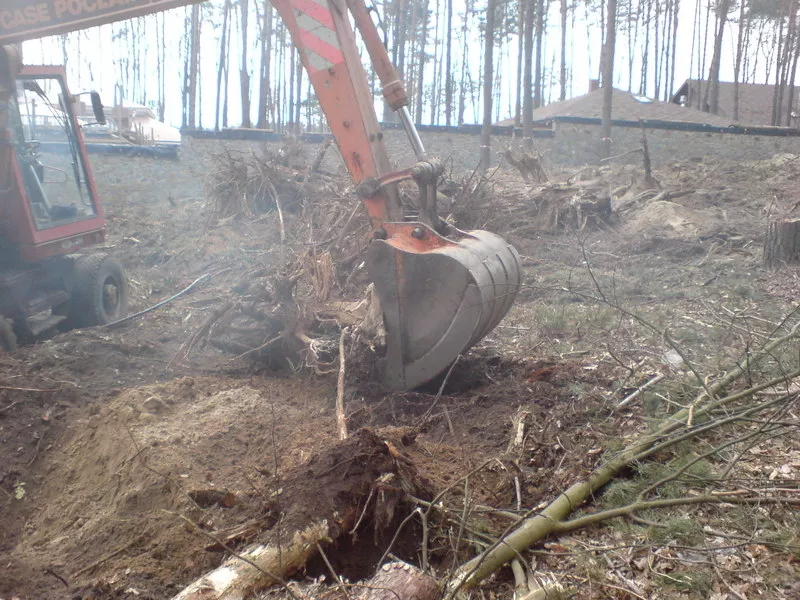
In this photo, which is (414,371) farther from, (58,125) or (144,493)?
(58,125)

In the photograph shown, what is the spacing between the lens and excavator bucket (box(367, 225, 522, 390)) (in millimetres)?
4500

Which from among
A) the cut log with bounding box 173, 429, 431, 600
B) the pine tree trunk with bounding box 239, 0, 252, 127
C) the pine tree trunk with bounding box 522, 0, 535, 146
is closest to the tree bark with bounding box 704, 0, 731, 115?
the pine tree trunk with bounding box 522, 0, 535, 146

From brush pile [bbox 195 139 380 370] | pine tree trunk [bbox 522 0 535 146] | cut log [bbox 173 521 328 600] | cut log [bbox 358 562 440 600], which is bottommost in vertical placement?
cut log [bbox 173 521 328 600]

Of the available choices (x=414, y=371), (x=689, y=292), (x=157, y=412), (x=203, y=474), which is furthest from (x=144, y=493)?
(x=689, y=292)

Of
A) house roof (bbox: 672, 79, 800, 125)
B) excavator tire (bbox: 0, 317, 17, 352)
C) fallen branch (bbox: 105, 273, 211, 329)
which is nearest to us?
excavator tire (bbox: 0, 317, 17, 352)

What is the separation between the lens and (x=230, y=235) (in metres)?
11.3

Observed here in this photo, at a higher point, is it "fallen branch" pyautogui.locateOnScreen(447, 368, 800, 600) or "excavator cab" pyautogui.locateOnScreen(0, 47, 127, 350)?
"excavator cab" pyautogui.locateOnScreen(0, 47, 127, 350)

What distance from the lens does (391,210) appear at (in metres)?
→ 5.08

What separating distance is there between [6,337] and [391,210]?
3.63 meters

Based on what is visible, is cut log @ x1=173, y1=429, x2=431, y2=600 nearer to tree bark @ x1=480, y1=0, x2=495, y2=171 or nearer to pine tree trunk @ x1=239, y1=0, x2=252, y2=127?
tree bark @ x1=480, y1=0, x2=495, y2=171

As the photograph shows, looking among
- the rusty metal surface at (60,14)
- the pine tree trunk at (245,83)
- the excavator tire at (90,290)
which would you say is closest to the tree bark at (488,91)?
the excavator tire at (90,290)

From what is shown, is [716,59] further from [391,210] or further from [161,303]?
[391,210]

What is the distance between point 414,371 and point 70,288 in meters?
4.38

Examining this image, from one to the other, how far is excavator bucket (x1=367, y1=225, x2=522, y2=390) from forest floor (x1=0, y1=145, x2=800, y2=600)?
0.26 m
